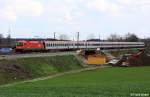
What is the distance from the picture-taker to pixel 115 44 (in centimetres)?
13912

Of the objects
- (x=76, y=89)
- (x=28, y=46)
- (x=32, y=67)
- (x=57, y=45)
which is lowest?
(x=32, y=67)

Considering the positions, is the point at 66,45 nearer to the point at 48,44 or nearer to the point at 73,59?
the point at 48,44

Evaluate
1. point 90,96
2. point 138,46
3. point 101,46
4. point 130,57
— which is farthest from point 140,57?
point 90,96

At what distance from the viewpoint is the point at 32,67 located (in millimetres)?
61000

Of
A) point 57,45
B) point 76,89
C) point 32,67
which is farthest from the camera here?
point 57,45

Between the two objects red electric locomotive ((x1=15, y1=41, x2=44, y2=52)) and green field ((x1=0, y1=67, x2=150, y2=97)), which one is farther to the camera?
red electric locomotive ((x1=15, y1=41, x2=44, y2=52))

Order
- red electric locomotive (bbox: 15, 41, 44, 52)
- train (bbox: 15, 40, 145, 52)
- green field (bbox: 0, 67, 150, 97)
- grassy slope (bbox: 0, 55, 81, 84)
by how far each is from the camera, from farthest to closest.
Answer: train (bbox: 15, 40, 145, 52) < red electric locomotive (bbox: 15, 41, 44, 52) < grassy slope (bbox: 0, 55, 81, 84) < green field (bbox: 0, 67, 150, 97)

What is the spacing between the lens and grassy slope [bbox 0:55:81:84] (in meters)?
51.1

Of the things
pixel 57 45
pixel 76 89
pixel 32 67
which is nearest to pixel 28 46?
pixel 57 45

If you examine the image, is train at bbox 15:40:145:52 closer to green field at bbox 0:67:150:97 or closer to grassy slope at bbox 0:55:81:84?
grassy slope at bbox 0:55:81:84

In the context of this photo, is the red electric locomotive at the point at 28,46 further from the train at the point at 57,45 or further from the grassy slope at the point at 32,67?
the grassy slope at the point at 32,67

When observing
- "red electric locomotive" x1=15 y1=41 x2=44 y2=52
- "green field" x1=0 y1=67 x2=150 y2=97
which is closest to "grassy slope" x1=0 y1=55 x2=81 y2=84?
"red electric locomotive" x1=15 y1=41 x2=44 y2=52

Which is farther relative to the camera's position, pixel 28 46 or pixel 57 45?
pixel 57 45

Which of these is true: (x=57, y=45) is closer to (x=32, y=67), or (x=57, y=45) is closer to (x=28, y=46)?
(x=28, y=46)
